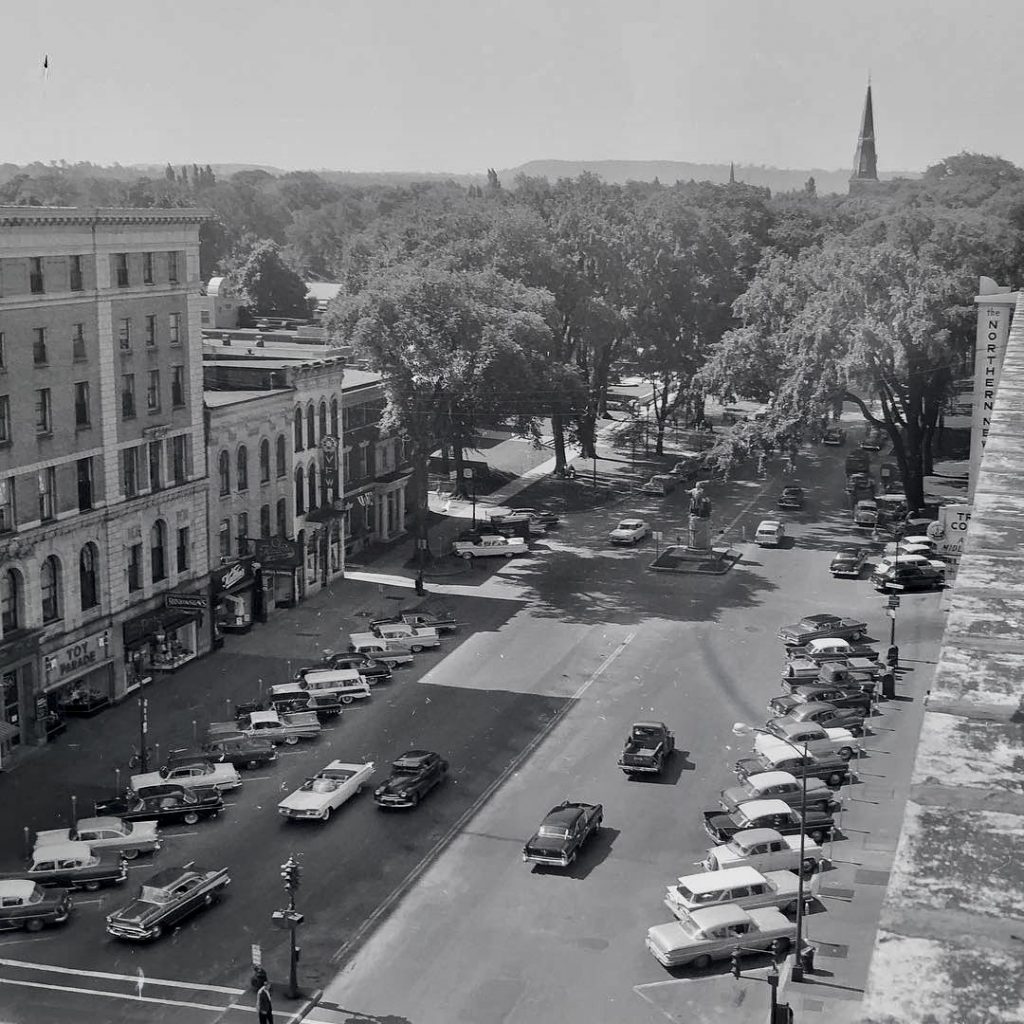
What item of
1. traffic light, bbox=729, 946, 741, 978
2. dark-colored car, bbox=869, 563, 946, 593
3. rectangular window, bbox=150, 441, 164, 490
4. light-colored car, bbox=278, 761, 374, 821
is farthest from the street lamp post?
rectangular window, bbox=150, 441, 164, 490

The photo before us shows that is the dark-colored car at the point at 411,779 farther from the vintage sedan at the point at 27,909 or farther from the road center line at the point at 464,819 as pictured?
the vintage sedan at the point at 27,909

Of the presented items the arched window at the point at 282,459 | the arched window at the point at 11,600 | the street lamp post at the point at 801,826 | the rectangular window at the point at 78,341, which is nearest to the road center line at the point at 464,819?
the street lamp post at the point at 801,826

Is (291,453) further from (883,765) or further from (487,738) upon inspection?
(883,765)

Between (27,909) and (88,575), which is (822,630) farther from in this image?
(27,909)

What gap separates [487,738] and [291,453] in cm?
2360

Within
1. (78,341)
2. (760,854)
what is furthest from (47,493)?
(760,854)

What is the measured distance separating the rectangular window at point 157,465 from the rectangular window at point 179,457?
994 millimetres

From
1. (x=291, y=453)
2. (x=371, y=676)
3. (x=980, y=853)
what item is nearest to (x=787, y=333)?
(x=291, y=453)

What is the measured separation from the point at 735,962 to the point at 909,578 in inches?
1692

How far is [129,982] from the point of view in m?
36.7

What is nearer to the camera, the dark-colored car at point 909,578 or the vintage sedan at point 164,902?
the vintage sedan at point 164,902

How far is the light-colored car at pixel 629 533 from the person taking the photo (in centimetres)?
8725

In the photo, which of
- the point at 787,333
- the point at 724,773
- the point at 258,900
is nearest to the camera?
the point at 258,900

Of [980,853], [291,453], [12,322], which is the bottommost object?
[291,453]
